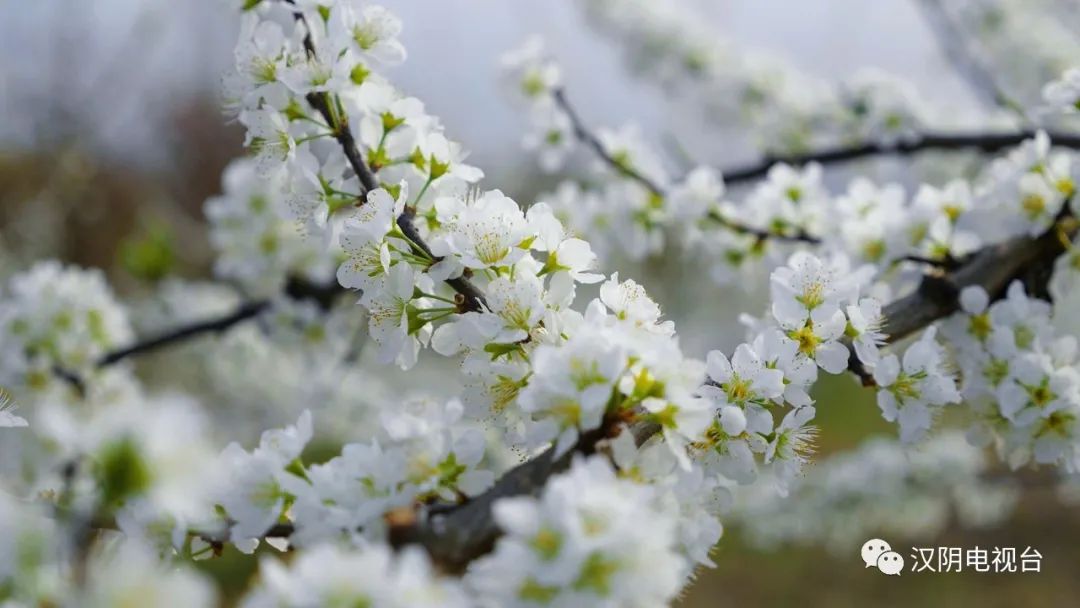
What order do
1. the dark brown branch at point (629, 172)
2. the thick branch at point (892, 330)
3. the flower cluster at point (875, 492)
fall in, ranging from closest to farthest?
the thick branch at point (892, 330) < the dark brown branch at point (629, 172) < the flower cluster at point (875, 492)

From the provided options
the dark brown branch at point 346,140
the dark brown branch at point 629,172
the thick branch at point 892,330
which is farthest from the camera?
the dark brown branch at point 629,172

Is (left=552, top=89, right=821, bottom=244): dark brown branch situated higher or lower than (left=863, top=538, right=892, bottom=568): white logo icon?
higher

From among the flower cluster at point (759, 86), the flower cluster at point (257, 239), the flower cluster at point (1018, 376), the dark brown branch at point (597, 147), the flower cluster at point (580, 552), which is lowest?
the flower cluster at point (580, 552)

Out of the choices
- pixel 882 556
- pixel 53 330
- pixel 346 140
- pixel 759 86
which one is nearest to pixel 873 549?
pixel 882 556

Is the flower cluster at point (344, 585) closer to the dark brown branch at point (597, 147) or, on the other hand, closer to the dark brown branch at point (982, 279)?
the dark brown branch at point (982, 279)

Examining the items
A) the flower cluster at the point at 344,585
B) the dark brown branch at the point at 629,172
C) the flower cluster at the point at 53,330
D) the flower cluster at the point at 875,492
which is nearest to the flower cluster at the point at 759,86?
the dark brown branch at the point at 629,172

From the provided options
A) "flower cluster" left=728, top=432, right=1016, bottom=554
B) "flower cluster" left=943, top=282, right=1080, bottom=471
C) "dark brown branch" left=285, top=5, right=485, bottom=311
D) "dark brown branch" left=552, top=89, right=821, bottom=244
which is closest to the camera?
"dark brown branch" left=285, top=5, right=485, bottom=311

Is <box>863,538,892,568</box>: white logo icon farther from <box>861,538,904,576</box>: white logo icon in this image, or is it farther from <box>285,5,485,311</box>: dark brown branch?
Result: <box>285,5,485,311</box>: dark brown branch

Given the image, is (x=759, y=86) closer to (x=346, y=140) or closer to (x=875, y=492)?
(x=875, y=492)

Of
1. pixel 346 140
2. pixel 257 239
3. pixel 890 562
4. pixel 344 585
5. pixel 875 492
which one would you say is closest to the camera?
pixel 344 585

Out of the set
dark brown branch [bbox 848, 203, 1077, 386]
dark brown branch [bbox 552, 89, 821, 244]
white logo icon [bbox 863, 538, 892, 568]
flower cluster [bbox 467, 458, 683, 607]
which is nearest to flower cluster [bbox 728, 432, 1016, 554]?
white logo icon [bbox 863, 538, 892, 568]
